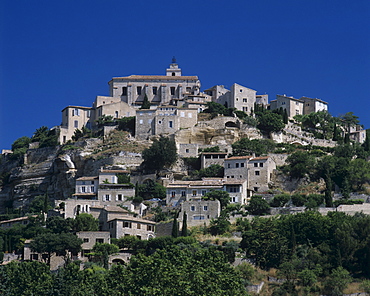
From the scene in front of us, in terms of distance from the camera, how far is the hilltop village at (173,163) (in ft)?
264

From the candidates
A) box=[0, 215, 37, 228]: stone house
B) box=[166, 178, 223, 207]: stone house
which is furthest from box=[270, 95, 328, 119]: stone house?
box=[0, 215, 37, 228]: stone house

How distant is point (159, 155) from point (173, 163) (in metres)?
2.23

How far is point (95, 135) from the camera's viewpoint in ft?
344

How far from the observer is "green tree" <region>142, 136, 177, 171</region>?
304 ft

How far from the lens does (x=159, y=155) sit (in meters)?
92.6

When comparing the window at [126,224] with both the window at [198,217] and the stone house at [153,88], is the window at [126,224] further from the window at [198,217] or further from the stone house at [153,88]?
the stone house at [153,88]

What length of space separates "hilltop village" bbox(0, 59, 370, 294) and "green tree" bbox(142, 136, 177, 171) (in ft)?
0.37

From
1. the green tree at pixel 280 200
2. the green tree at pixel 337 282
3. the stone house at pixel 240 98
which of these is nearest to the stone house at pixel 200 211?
the green tree at pixel 280 200

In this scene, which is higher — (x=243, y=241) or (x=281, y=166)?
(x=281, y=166)

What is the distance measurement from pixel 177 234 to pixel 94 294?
1873cm

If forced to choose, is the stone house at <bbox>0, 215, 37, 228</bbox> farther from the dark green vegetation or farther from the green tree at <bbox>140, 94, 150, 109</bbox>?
the green tree at <bbox>140, 94, 150, 109</bbox>

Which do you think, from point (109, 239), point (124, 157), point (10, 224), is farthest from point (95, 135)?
point (109, 239)

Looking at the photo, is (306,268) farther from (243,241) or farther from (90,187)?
(90,187)

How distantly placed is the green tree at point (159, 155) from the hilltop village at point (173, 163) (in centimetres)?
11
